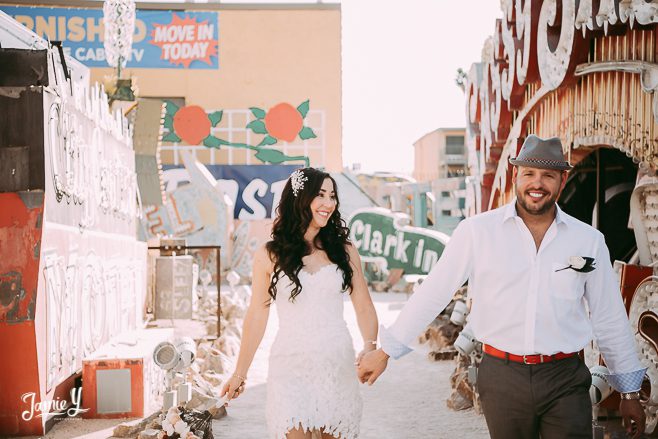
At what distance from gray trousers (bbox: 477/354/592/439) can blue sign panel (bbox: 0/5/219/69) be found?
91.3 ft

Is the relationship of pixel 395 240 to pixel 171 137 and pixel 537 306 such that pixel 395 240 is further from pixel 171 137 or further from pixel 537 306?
pixel 537 306

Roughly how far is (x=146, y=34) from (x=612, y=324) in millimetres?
28496

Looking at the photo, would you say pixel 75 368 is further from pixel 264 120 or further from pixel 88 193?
pixel 264 120

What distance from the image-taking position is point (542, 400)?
116 inches

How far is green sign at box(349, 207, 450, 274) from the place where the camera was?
2028cm

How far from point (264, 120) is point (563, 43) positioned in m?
21.3

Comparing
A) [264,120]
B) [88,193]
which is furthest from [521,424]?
[264,120]

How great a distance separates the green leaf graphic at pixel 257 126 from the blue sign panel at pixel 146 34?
4.28 metres

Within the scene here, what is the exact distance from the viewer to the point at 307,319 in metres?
3.52

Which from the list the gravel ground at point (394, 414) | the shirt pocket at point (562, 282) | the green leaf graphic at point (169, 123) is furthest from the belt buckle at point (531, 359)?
the green leaf graphic at point (169, 123)

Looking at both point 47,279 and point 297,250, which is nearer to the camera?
point 297,250

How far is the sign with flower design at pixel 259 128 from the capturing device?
25.9 m

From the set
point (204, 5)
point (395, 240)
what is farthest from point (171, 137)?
point (395, 240)

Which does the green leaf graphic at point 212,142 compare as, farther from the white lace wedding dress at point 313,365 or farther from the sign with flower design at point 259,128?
the white lace wedding dress at point 313,365
